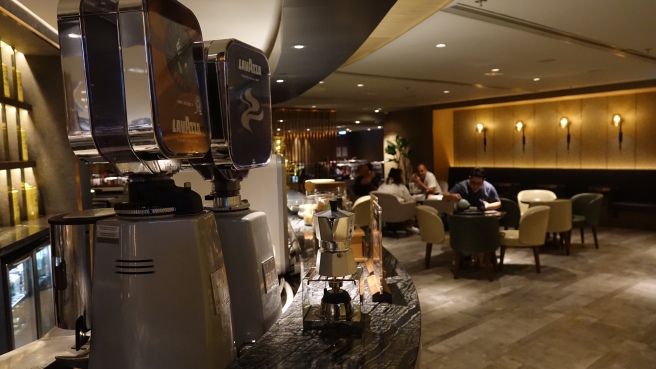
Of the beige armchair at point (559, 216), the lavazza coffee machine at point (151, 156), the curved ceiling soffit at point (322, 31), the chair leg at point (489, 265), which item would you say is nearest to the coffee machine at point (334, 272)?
the lavazza coffee machine at point (151, 156)

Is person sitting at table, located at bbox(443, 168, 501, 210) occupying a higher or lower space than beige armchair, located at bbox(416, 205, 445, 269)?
higher

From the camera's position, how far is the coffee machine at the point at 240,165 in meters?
1.18

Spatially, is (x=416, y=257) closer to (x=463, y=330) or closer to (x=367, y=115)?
(x=463, y=330)

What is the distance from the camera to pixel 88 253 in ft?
3.84

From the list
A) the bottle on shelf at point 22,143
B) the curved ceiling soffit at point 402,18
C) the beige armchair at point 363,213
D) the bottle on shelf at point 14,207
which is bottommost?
the beige armchair at point 363,213

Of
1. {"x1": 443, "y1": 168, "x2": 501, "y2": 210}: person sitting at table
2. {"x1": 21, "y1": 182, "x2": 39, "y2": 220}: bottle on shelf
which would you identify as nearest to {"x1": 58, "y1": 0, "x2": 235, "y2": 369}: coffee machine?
{"x1": 21, "y1": 182, "x2": 39, "y2": 220}: bottle on shelf

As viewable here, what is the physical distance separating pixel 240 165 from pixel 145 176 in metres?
0.26

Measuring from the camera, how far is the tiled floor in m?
3.74

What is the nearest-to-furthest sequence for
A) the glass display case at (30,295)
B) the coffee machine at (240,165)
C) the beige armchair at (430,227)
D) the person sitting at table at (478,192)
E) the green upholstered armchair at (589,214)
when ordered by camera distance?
1. the coffee machine at (240,165)
2. the glass display case at (30,295)
3. the beige armchair at (430,227)
4. the person sitting at table at (478,192)
5. the green upholstered armchair at (589,214)

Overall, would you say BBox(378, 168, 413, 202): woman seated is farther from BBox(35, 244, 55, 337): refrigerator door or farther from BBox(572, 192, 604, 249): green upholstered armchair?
BBox(35, 244, 55, 337): refrigerator door

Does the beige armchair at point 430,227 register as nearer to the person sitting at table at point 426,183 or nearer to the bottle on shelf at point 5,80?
the person sitting at table at point 426,183

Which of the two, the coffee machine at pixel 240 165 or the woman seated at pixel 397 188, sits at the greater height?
the coffee machine at pixel 240 165

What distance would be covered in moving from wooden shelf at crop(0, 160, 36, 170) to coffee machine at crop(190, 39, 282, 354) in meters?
2.69

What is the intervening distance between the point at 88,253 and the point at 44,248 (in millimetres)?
2704
